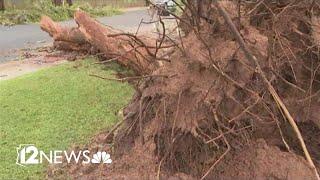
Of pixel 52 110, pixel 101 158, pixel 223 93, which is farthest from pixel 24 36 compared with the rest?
pixel 223 93

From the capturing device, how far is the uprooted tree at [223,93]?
3.70 meters

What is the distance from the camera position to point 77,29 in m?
8.51

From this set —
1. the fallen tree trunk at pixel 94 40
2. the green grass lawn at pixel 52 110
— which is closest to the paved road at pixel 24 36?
the fallen tree trunk at pixel 94 40

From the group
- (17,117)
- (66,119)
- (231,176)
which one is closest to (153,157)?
(231,176)

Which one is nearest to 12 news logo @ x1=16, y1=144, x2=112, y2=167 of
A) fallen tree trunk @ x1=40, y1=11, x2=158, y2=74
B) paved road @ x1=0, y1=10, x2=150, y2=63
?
fallen tree trunk @ x1=40, y1=11, x2=158, y2=74

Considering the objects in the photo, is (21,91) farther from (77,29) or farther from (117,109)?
(77,29)

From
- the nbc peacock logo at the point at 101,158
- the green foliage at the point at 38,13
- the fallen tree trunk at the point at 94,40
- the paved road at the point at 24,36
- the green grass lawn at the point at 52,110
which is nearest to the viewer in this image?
the nbc peacock logo at the point at 101,158

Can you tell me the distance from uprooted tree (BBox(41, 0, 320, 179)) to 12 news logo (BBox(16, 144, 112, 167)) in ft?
0.79

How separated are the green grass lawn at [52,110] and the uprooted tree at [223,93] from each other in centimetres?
96

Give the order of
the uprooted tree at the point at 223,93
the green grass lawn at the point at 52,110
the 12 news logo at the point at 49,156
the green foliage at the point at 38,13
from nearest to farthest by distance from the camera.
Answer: the uprooted tree at the point at 223,93
the 12 news logo at the point at 49,156
the green grass lawn at the point at 52,110
the green foliage at the point at 38,13

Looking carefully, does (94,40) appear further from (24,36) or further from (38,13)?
(38,13)

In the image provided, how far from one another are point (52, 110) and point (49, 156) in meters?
1.19

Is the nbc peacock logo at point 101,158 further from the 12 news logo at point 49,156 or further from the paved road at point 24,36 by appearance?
the paved road at point 24,36

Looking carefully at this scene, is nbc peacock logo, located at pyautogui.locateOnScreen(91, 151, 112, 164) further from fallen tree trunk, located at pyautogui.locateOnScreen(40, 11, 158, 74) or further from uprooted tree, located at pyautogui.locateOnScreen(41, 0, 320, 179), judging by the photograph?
fallen tree trunk, located at pyautogui.locateOnScreen(40, 11, 158, 74)
